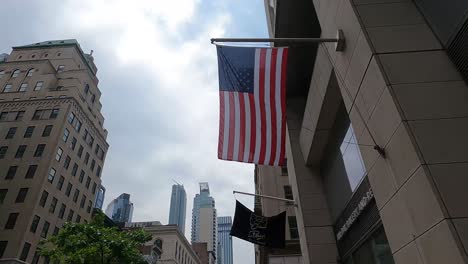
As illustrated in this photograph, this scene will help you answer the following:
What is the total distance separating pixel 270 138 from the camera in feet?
26.7

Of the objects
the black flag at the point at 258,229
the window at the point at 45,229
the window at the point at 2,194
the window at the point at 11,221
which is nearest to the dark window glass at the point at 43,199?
the window at the point at 45,229

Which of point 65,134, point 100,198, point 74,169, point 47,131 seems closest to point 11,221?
point 74,169

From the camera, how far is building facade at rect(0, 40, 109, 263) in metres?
37.9

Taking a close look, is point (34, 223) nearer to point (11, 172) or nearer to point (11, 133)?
point (11, 172)

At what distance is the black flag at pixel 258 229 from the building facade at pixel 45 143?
3361 centimetres

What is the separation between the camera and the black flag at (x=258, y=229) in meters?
12.2

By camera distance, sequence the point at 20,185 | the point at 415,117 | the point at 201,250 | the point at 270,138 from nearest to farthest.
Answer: the point at 415,117 → the point at 270,138 → the point at 20,185 → the point at 201,250

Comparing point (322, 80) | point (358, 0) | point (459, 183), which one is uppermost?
point (322, 80)

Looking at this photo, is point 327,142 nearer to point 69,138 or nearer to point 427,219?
point 427,219

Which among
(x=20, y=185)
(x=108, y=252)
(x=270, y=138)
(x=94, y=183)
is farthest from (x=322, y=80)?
(x=94, y=183)

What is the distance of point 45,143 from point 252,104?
4447 centimetres

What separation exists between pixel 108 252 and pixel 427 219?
68.3 ft

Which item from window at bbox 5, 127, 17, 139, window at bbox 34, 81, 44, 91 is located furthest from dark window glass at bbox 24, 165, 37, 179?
window at bbox 34, 81, 44, 91

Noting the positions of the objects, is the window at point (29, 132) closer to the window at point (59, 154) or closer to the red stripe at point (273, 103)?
the window at point (59, 154)
